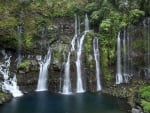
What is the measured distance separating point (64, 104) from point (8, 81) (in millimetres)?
6335

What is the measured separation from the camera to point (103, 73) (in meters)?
28.9

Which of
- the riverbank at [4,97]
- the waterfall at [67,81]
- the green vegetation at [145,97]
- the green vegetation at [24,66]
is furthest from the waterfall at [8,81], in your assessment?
the green vegetation at [145,97]

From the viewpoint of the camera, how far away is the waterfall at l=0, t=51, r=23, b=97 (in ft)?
88.7

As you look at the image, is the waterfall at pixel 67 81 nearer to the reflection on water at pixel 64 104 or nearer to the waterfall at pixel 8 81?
the reflection on water at pixel 64 104

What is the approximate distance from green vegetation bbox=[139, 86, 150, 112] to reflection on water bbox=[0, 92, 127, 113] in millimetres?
1486

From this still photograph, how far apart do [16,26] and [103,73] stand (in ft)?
28.9

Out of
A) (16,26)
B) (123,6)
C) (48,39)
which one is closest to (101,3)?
(123,6)

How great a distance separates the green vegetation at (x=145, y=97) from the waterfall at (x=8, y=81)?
9.89m

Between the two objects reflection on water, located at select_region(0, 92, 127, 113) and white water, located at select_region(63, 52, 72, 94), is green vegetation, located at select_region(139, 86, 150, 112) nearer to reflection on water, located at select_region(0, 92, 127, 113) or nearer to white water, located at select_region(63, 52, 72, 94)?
reflection on water, located at select_region(0, 92, 127, 113)

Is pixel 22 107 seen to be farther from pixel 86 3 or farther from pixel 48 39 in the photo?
pixel 86 3

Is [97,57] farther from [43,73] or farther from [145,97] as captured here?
[145,97]

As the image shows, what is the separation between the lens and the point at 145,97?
2261cm

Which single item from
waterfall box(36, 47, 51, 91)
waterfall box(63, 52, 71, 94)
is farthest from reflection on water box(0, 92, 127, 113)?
waterfall box(36, 47, 51, 91)

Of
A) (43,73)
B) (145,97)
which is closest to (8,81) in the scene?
(43,73)
